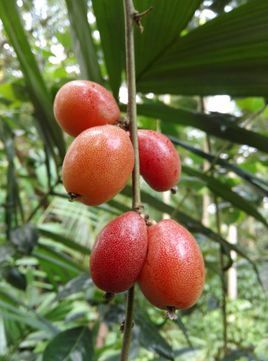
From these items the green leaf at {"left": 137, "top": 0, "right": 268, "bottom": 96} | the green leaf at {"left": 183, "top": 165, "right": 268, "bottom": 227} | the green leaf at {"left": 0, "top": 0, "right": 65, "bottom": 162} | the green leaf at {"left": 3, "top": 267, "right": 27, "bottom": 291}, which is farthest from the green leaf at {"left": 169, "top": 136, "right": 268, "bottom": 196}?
the green leaf at {"left": 3, "top": 267, "right": 27, "bottom": 291}

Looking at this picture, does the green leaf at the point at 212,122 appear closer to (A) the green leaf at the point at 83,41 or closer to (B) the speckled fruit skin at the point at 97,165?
(A) the green leaf at the point at 83,41

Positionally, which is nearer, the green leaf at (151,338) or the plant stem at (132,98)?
the plant stem at (132,98)

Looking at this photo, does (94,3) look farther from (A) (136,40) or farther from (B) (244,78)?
(B) (244,78)

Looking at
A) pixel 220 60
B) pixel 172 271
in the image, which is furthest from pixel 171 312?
pixel 220 60

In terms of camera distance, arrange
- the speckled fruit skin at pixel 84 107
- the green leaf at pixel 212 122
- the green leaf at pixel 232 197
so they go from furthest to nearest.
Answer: the green leaf at pixel 232 197, the green leaf at pixel 212 122, the speckled fruit skin at pixel 84 107

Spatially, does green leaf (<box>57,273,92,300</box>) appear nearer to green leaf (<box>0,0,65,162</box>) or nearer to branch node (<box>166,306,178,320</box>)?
green leaf (<box>0,0,65,162</box>)

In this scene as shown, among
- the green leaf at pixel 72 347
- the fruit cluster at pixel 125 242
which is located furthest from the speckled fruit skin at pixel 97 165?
the green leaf at pixel 72 347

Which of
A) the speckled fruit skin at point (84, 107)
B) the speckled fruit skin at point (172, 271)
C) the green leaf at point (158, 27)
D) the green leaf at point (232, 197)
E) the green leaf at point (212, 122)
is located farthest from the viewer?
the green leaf at point (232, 197)
